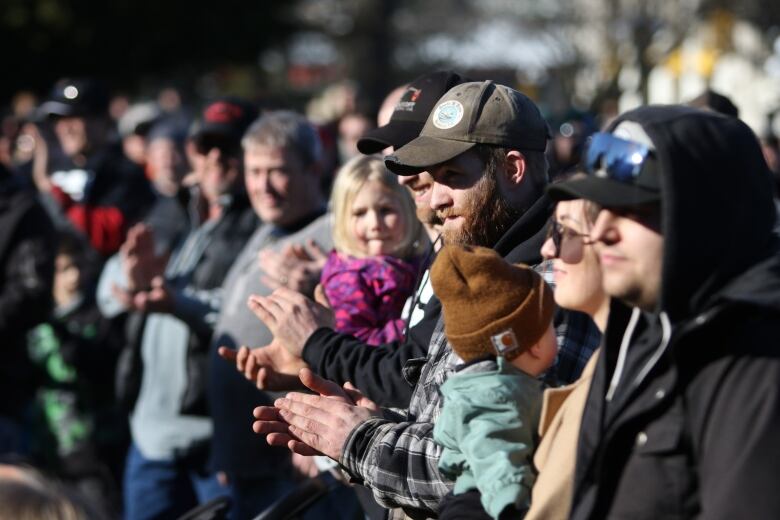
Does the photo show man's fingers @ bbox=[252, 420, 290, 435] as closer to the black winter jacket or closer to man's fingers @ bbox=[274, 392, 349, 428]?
man's fingers @ bbox=[274, 392, 349, 428]

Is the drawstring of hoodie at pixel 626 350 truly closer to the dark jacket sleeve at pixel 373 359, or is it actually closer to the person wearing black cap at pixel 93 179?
the dark jacket sleeve at pixel 373 359

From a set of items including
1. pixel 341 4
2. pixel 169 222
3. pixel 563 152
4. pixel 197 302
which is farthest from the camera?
pixel 341 4

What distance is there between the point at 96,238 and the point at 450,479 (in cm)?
653

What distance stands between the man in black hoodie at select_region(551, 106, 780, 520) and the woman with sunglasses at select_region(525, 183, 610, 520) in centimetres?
6

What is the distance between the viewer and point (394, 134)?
170 inches

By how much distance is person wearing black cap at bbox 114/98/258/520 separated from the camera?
20.6ft

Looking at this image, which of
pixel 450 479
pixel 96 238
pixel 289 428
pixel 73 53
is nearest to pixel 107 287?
pixel 96 238

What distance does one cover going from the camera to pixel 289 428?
3477 mm

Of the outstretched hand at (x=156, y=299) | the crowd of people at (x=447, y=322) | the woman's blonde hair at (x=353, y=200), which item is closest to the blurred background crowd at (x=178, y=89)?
the crowd of people at (x=447, y=322)

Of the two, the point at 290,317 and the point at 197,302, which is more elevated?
the point at 290,317

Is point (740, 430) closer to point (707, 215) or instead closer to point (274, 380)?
point (707, 215)

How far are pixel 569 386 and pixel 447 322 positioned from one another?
1.05 feet

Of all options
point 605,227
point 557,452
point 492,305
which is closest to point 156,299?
point 492,305

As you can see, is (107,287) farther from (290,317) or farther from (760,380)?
(760,380)
